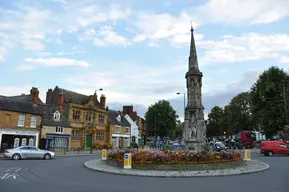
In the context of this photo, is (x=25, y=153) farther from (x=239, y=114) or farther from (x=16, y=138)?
(x=239, y=114)

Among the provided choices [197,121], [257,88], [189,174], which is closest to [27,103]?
[197,121]

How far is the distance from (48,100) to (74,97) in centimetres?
483

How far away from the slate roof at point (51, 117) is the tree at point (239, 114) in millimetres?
49005

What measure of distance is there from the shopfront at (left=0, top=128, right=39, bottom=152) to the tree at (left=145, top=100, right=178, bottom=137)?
37970 millimetres

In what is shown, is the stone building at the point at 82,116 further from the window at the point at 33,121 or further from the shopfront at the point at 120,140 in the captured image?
the window at the point at 33,121

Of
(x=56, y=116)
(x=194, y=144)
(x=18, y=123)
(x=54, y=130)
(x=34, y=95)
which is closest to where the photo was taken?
(x=194, y=144)

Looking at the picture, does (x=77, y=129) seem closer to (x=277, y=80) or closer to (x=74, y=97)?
(x=74, y=97)

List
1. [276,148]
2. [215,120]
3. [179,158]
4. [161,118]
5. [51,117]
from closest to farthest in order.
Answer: [179,158]
[276,148]
[51,117]
[161,118]
[215,120]

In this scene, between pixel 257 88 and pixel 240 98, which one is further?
pixel 240 98

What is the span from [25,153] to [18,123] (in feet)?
34.5

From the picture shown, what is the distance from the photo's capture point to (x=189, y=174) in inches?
488

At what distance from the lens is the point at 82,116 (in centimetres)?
4225

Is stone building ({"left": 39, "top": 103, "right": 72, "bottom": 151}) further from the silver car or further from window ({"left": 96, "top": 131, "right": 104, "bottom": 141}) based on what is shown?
the silver car

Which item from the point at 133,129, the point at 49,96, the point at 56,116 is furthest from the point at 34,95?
the point at 133,129
